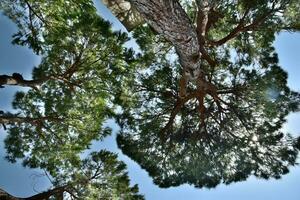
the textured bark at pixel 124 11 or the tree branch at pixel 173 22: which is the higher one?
the textured bark at pixel 124 11

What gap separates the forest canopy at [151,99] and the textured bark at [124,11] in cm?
2

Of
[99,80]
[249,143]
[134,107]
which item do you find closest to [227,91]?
[249,143]

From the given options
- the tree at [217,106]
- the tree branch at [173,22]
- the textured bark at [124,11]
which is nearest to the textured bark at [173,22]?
the tree branch at [173,22]

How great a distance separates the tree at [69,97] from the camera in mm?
6312

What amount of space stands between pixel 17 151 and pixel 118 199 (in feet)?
7.21

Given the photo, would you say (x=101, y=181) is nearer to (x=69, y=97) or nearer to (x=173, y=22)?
(x=69, y=97)

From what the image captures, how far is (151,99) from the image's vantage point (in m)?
7.37

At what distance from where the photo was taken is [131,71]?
701 centimetres

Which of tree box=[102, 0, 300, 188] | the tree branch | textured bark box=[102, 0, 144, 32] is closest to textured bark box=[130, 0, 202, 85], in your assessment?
the tree branch

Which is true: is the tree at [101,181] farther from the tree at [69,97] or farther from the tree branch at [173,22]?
the tree branch at [173,22]

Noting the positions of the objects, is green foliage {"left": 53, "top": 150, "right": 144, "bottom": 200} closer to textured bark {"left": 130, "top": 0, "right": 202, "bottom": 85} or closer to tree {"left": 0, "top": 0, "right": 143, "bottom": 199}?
tree {"left": 0, "top": 0, "right": 143, "bottom": 199}

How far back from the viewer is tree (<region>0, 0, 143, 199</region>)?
6.31m

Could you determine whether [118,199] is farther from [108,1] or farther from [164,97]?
[108,1]

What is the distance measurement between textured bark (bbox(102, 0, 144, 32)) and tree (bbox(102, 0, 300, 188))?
0.28 metres
